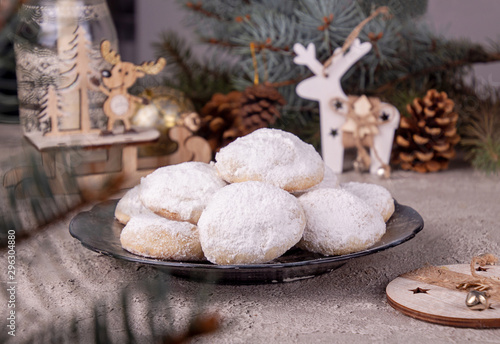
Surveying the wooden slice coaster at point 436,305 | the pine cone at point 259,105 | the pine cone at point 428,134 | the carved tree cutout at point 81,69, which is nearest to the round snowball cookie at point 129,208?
the wooden slice coaster at point 436,305

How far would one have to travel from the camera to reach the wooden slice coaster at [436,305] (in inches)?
21.2

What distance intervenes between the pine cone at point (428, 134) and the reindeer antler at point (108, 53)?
0.65 metres

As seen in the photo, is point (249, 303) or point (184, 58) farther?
point (184, 58)

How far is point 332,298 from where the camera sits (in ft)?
2.08

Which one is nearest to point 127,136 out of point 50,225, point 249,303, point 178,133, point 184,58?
point 178,133

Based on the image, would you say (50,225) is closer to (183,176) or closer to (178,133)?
(183,176)

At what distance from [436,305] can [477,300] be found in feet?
0.13

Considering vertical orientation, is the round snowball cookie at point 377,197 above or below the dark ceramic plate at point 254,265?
above

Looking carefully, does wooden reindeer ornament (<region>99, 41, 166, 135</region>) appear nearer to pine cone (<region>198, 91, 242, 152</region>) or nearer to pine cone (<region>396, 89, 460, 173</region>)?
pine cone (<region>198, 91, 242, 152</region>)

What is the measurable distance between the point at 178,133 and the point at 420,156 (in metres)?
0.56

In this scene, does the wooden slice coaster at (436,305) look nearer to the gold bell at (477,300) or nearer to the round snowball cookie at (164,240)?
the gold bell at (477,300)

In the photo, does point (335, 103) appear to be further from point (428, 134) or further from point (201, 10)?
point (201, 10)

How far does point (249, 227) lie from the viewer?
0.59 metres

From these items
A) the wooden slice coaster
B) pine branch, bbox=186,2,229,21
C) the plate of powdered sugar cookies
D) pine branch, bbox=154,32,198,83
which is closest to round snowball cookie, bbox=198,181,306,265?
the plate of powdered sugar cookies
